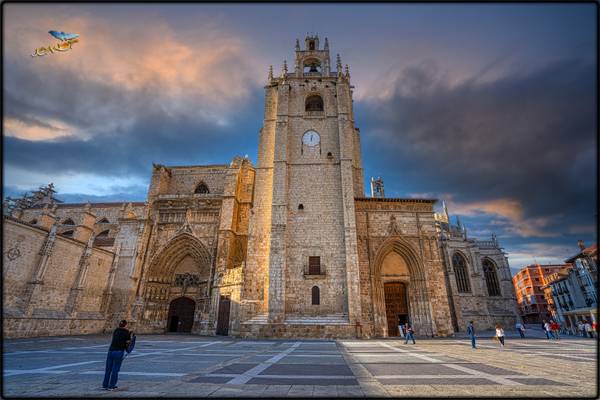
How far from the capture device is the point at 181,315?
22.5 metres

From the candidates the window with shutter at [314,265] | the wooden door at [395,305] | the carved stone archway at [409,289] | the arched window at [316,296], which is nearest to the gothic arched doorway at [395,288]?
the wooden door at [395,305]

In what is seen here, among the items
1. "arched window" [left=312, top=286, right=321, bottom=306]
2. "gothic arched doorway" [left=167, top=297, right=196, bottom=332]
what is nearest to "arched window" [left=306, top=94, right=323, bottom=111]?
"arched window" [left=312, top=286, right=321, bottom=306]

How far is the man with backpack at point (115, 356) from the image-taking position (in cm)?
430

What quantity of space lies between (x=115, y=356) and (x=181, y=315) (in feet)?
66.8

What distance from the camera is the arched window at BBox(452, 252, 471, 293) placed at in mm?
28078

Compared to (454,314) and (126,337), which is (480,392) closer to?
(126,337)

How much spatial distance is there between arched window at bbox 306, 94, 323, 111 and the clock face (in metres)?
3.28

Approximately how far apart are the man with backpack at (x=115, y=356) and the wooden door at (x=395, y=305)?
17618 mm

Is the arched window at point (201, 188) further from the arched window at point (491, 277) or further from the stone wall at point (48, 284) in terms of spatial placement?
the arched window at point (491, 277)

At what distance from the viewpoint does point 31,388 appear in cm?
417

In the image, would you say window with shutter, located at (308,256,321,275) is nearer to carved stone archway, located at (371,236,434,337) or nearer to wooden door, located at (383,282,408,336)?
carved stone archway, located at (371,236,434,337)

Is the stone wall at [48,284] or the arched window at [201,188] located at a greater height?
the arched window at [201,188]

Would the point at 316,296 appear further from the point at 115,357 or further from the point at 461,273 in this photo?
the point at 461,273

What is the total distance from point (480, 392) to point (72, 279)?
22300mm
